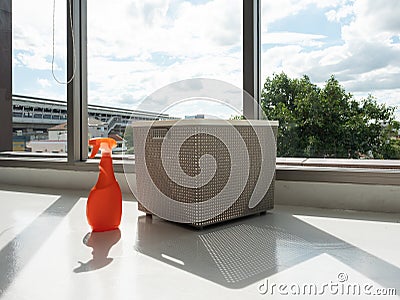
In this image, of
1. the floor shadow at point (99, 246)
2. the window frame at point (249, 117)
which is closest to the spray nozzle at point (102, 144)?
the floor shadow at point (99, 246)

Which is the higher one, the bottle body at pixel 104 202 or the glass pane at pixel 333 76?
the glass pane at pixel 333 76

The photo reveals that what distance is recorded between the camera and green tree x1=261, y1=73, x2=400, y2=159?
1.51 meters

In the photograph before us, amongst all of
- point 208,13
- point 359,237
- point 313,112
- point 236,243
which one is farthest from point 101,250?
point 208,13

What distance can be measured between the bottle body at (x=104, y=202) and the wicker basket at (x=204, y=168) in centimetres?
14

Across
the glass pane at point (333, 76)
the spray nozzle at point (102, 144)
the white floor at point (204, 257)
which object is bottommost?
the white floor at point (204, 257)

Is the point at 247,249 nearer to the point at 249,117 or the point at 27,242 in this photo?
the point at 27,242

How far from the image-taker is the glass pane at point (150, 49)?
68.4 inches

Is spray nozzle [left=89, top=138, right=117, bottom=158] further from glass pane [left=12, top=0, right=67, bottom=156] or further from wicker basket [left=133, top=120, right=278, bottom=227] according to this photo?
glass pane [left=12, top=0, right=67, bottom=156]

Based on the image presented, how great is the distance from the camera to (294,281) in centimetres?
79

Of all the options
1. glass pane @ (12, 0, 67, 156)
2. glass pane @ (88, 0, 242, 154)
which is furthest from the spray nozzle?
glass pane @ (12, 0, 67, 156)

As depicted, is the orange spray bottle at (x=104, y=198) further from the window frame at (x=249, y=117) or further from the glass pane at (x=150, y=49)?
the window frame at (x=249, y=117)

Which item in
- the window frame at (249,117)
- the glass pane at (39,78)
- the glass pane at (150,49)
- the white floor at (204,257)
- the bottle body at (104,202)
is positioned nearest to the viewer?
the white floor at (204,257)

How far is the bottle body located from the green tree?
0.70 m

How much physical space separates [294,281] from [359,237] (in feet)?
1.29
